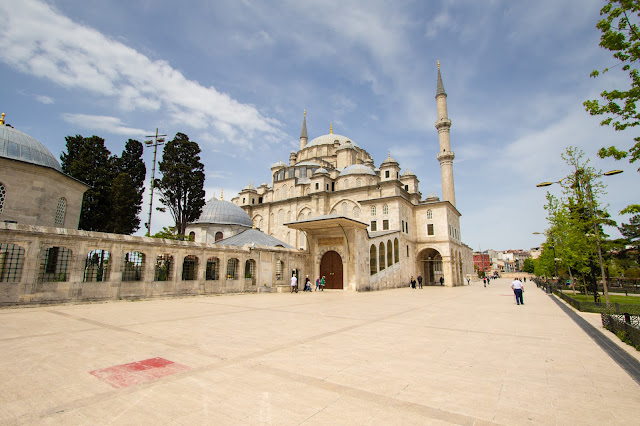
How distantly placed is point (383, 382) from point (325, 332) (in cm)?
332

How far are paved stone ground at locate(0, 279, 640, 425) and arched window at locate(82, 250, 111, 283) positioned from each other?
5653 mm

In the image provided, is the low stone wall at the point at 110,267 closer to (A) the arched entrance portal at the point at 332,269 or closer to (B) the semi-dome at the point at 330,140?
(A) the arched entrance portal at the point at 332,269

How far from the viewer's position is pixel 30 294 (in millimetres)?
10742

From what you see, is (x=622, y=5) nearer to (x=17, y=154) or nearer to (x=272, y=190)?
(x=17, y=154)

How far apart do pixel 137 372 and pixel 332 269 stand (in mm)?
18969

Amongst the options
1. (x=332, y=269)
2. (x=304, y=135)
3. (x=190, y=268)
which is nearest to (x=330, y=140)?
(x=304, y=135)

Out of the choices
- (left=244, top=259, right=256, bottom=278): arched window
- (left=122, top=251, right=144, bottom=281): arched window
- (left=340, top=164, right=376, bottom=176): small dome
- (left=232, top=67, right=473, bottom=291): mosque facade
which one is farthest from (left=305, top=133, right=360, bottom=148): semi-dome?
(left=122, top=251, right=144, bottom=281): arched window

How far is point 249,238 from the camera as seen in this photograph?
25.2 meters

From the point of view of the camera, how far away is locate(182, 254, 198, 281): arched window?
53.6ft

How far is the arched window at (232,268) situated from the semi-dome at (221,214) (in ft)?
54.8

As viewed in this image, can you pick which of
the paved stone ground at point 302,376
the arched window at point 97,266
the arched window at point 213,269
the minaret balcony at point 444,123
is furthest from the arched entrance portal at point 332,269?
the minaret balcony at point 444,123

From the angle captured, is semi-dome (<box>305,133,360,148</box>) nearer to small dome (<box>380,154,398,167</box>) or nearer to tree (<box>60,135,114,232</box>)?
small dome (<box>380,154,398,167</box>)

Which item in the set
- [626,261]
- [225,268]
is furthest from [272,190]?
[626,261]

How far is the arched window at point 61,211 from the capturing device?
1704 cm
